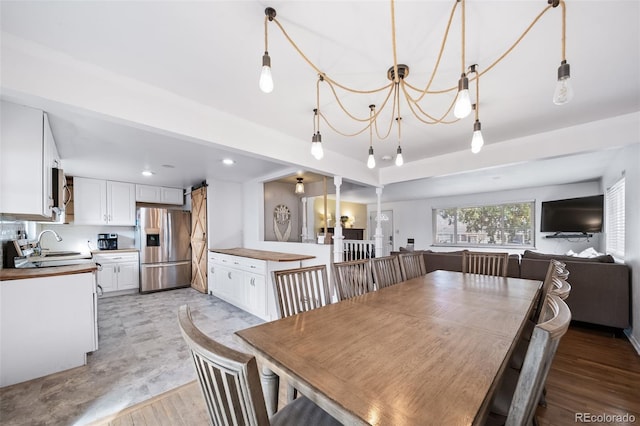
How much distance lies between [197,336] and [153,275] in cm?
543

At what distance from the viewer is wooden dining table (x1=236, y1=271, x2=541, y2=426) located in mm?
720

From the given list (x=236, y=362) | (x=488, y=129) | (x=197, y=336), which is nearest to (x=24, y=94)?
(x=197, y=336)

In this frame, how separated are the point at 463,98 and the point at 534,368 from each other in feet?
3.77

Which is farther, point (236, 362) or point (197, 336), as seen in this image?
point (197, 336)

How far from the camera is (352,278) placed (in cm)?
206

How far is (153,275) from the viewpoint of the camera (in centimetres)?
510

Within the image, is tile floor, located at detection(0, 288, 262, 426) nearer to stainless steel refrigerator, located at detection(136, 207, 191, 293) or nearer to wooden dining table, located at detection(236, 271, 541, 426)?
stainless steel refrigerator, located at detection(136, 207, 191, 293)

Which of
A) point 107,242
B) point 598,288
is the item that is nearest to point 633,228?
point 598,288

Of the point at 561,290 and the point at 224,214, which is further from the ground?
the point at 224,214

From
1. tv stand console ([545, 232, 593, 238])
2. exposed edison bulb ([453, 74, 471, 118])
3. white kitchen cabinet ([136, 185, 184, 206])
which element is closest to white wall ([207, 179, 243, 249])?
white kitchen cabinet ([136, 185, 184, 206])

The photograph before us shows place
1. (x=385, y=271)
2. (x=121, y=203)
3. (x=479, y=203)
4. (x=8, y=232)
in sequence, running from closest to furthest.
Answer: (x=385, y=271) → (x=8, y=232) → (x=121, y=203) → (x=479, y=203)

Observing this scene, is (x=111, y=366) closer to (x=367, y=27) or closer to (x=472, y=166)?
(x=367, y=27)

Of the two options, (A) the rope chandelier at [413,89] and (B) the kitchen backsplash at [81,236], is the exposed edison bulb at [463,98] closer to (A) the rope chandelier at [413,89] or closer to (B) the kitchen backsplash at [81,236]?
(A) the rope chandelier at [413,89]

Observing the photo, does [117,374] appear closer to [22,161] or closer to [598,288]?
[22,161]
